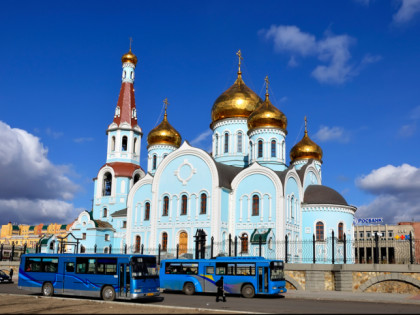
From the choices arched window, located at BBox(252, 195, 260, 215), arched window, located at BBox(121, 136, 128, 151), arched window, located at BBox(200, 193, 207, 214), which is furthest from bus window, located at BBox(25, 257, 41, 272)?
arched window, located at BBox(121, 136, 128, 151)

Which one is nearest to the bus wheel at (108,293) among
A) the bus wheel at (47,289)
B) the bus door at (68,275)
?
the bus door at (68,275)

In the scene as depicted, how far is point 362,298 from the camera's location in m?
17.7

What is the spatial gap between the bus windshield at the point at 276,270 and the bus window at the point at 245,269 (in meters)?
0.75

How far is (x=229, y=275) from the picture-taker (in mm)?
19703

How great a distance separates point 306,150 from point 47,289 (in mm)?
27022

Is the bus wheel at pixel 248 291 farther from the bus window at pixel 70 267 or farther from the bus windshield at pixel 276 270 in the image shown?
the bus window at pixel 70 267

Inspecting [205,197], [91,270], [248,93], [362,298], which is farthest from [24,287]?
[248,93]

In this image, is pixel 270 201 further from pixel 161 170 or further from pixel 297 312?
pixel 297 312

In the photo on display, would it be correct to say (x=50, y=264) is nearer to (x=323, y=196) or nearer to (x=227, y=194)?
(x=227, y=194)

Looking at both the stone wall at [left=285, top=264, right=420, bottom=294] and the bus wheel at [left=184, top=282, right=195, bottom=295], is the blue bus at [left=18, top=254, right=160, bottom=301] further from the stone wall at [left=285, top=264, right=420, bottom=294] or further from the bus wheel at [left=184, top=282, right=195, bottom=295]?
the stone wall at [left=285, top=264, right=420, bottom=294]

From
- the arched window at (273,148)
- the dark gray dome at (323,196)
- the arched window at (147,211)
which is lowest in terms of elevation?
the arched window at (147,211)

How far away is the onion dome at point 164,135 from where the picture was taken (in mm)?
44906

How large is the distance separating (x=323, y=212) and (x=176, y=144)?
1667 centimetres

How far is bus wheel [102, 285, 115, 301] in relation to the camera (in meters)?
17.3
